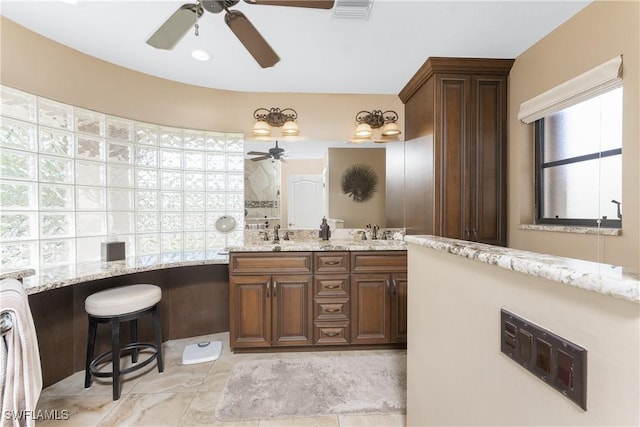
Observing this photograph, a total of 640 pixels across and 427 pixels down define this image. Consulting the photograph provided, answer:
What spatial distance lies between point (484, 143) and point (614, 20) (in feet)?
2.92

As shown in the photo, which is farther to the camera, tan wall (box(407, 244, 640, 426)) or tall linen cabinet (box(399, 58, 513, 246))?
tall linen cabinet (box(399, 58, 513, 246))

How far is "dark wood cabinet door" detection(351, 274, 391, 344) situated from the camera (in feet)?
7.59

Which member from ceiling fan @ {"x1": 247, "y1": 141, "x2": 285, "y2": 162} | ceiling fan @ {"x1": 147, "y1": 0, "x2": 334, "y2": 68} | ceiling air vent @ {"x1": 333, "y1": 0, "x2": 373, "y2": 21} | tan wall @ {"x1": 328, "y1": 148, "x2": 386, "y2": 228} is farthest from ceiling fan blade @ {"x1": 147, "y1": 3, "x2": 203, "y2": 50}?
tan wall @ {"x1": 328, "y1": 148, "x2": 386, "y2": 228}

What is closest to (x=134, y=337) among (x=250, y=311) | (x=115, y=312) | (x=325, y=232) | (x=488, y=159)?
(x=115, y=312)

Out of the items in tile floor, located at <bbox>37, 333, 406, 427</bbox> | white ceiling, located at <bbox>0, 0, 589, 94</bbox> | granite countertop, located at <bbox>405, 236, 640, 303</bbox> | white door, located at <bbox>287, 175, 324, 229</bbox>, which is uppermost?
white ceiling, located at <bbox>0, 0, 589, 94</bbox>

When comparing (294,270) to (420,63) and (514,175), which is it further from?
(420,63)

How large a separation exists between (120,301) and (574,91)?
323 centimetres

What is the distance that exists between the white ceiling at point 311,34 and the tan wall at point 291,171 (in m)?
0.84

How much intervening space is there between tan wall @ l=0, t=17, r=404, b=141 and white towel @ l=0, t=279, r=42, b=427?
5.53 ft

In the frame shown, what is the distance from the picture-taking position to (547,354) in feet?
1.94

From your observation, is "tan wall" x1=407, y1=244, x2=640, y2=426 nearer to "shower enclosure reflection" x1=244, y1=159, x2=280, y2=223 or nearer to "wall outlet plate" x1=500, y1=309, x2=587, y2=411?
"wall outlet plate" x1=500, y1=309, x2=587, y2=411

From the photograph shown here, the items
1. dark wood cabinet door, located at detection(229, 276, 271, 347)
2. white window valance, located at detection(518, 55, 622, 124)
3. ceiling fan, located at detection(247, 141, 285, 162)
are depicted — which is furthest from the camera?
ceiling fan, located at detection(247, 141, 285, 162)

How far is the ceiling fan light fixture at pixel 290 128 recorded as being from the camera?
2.75 metres

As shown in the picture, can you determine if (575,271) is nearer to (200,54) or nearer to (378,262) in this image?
(378,262)
